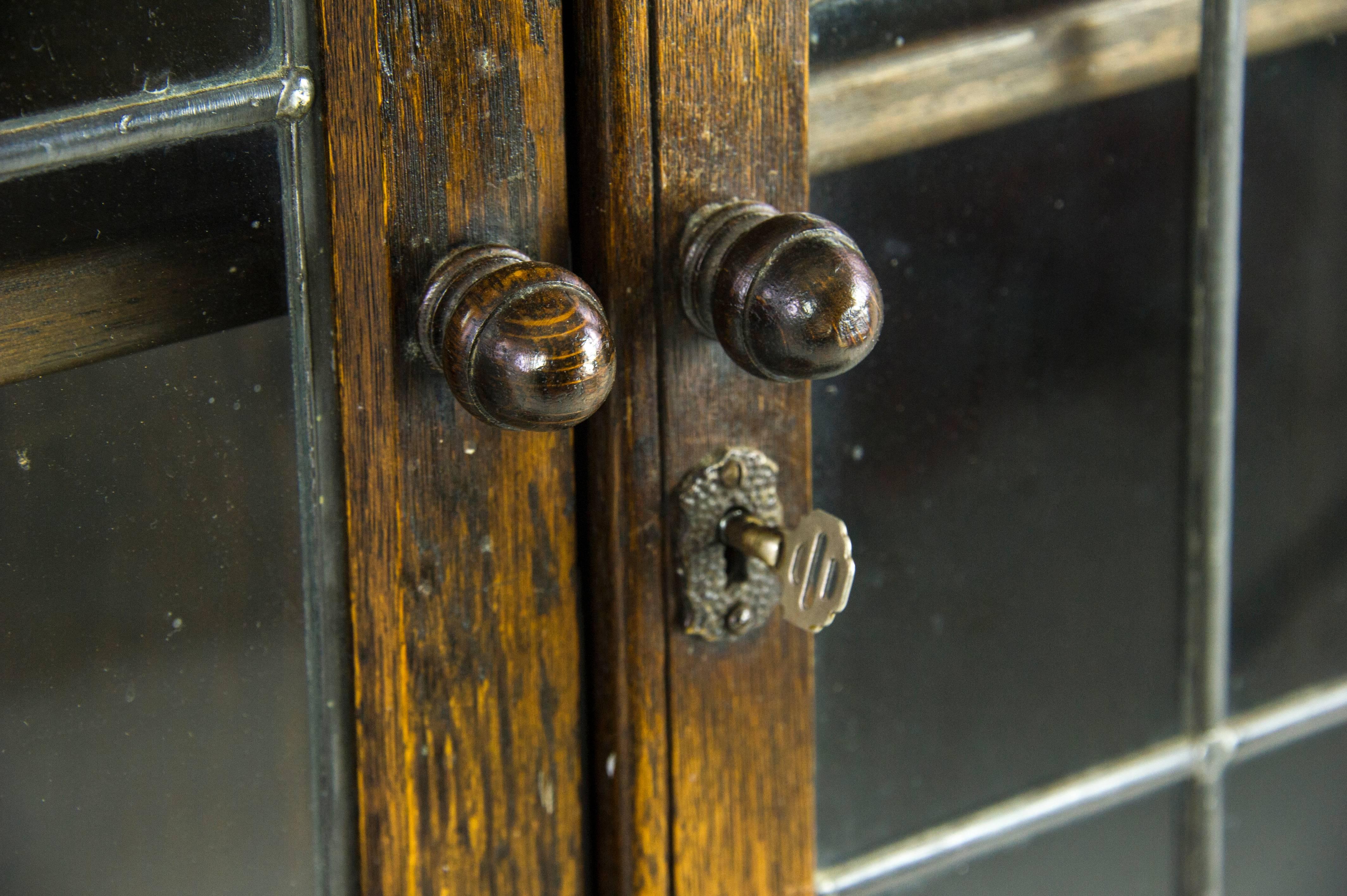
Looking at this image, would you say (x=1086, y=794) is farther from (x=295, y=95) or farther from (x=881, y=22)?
(x=295, y=95)

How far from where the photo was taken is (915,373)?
0.62 meters

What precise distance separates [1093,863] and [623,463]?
1.27 feet

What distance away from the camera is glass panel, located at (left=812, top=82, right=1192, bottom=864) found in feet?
2.01

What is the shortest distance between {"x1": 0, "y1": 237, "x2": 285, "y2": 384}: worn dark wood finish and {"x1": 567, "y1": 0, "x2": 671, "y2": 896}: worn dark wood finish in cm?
12

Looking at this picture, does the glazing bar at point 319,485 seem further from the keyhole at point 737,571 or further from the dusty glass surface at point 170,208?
the keyhole at point 737,571

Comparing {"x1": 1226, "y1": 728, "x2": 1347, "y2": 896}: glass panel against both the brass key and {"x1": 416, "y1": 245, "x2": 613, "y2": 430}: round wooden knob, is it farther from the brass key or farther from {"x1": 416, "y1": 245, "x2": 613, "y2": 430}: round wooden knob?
{"x1": 416, "y1": 245, "x2": 613, "y2": 430}: round wooden knob

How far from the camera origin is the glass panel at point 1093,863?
0.70 metres

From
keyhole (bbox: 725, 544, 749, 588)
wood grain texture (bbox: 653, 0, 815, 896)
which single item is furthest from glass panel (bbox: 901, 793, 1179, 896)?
keyhole (bbox: 725, 544, 749, 588)

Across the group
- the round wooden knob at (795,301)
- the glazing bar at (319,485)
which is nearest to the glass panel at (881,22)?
the round wooden knob at (795,301)

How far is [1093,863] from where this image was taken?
737mm

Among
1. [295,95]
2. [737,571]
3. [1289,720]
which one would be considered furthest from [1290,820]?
[295,95]

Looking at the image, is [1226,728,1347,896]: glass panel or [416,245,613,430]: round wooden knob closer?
[416,245,613,430]: round wooden knob

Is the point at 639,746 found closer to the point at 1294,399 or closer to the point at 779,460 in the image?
the point at 779,460

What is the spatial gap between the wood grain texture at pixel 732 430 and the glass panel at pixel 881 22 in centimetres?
3
